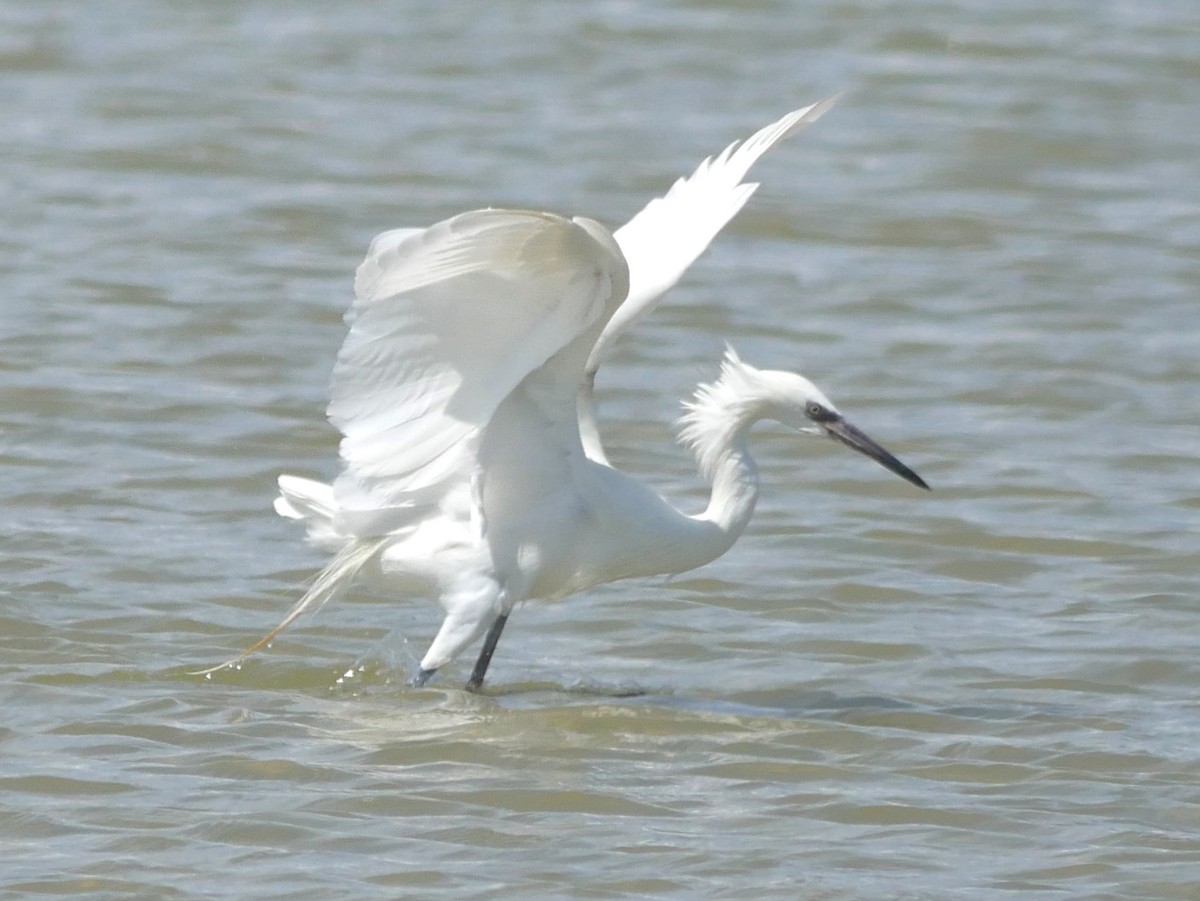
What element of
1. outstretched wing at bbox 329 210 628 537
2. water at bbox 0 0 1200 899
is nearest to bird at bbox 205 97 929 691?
outstretched wing at bbox 329 210 628 537

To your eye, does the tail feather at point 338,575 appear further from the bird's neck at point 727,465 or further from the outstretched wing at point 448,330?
the bird's neck at point 727,465

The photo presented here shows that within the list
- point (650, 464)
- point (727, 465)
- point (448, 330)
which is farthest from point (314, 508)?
point (650, 464)

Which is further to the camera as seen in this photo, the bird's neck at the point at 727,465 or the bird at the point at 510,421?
the bird's neck at the point at 727,465

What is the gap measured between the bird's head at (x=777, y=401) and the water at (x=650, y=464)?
785mm

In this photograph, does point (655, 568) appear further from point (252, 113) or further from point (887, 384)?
point (252, 113)

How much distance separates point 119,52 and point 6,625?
9.61m

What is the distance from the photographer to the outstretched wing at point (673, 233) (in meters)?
7.46

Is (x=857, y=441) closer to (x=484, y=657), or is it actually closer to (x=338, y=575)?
(x=484, y=657)

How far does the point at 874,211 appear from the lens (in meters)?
13.5

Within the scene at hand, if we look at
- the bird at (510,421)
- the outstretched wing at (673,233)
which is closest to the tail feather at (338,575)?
the bird at (510,421)

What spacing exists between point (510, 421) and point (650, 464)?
2.90 metres

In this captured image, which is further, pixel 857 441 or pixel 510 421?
pixel 857 441

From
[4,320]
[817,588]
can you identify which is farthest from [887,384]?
[4,320]

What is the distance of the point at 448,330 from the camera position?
643 centimetres
